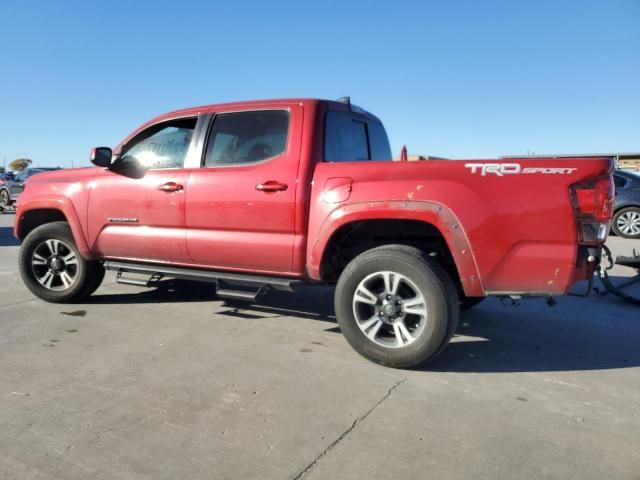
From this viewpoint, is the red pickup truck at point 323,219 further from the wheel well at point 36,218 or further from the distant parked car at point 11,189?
the distant parked car at point 11,189

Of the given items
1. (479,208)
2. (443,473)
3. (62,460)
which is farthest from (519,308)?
(62,460)

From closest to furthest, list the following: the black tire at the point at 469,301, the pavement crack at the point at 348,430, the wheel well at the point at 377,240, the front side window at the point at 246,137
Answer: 1. the pavement crack at the point at 348,430
2. the wheel well at the point at 377,240
3. the front side window at the point at 246,137
4. the black tire at the point at 469,301

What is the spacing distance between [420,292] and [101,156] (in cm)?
310

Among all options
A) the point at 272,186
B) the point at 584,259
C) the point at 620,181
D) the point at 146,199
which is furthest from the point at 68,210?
the point at 620,181

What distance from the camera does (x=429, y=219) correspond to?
10.6ft

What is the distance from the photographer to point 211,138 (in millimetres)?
4312

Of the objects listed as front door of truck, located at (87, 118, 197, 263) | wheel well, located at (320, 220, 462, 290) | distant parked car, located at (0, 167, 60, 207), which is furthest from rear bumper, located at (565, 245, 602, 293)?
distant parked car, located at (0, 167, 60, 207)

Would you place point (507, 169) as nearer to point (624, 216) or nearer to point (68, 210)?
point (68, 210)

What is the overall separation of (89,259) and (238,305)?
1545 mm

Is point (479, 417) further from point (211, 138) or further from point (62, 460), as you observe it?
point (211, 138)

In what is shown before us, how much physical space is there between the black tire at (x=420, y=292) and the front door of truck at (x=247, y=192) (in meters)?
0.61

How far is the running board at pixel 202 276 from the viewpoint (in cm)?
390

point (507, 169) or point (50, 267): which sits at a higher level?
point (507, 169)

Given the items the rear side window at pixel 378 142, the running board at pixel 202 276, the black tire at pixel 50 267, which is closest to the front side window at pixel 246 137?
the running board at pixel 202 276
